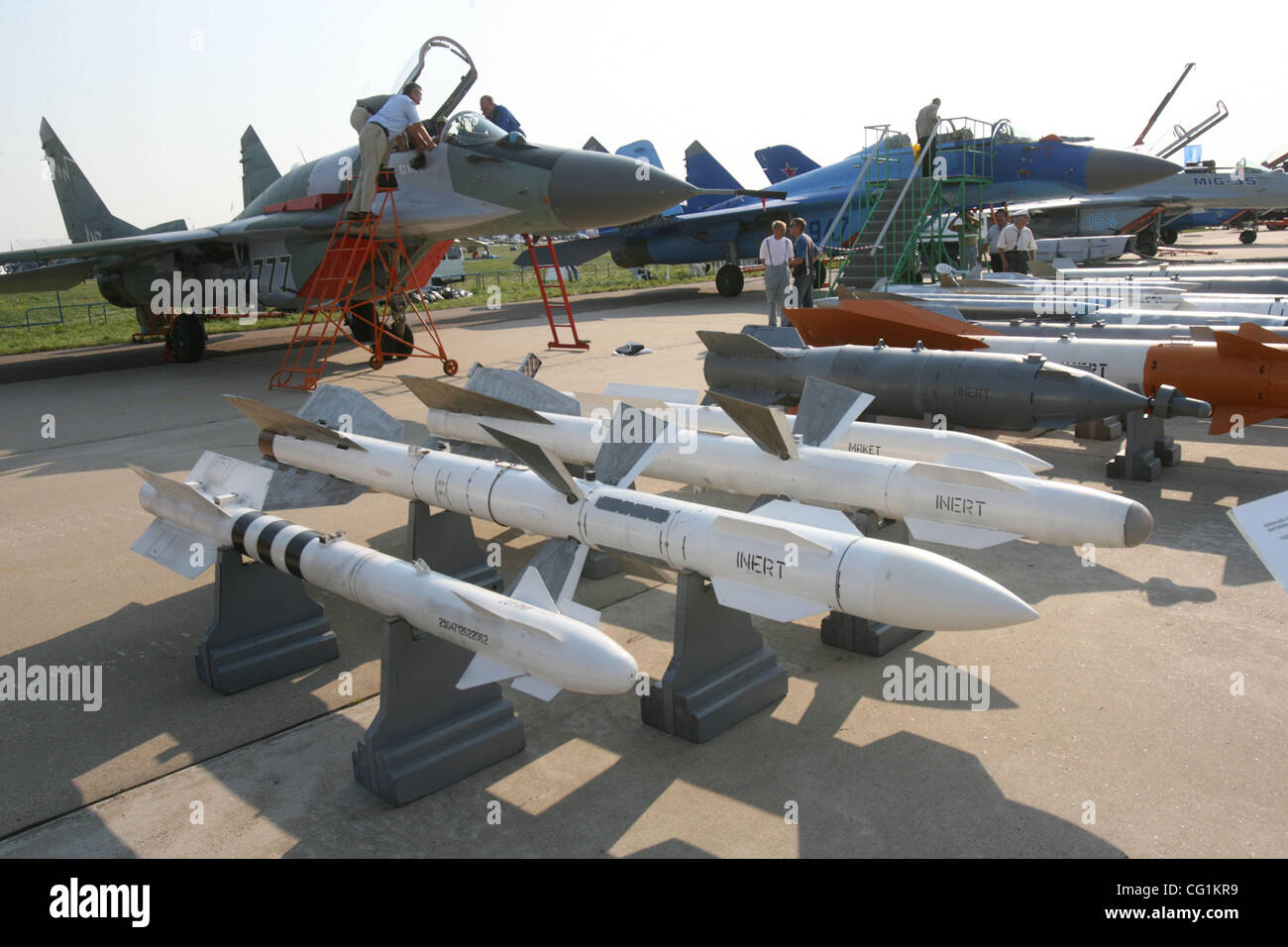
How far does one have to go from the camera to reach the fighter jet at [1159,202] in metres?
27.7

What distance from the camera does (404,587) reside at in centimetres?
453

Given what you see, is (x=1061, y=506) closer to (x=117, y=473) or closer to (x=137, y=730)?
(x=137, y=730)

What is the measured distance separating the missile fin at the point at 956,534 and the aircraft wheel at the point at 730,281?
20894mm

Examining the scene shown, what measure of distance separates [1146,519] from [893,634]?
1.53m

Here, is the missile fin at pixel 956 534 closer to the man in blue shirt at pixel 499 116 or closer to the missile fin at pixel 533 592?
the missile fin at pixel 533 592

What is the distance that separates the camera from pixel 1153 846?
3635 millimetres

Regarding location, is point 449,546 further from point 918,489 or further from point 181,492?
point 918,489

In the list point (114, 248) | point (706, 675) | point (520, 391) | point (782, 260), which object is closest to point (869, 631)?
point (706, 675)

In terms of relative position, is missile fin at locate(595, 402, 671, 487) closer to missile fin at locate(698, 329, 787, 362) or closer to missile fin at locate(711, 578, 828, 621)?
missile fin at locate(711, 578, 828, 621)

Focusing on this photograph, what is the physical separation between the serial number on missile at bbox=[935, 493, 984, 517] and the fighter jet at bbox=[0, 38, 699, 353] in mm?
8611

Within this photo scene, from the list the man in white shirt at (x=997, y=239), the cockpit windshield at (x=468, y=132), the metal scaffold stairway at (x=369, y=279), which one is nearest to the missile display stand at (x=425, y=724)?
the metal scaffold stairway at (x=369, y=279)

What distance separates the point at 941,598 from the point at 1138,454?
5258 mm

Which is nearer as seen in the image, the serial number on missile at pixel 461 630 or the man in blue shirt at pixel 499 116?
the serial number on missile at pixel 461 630
